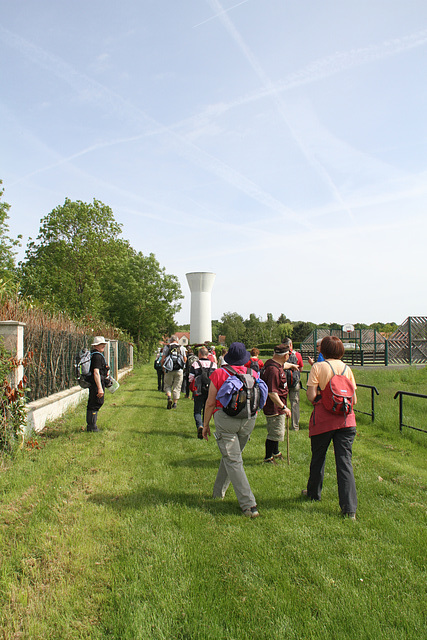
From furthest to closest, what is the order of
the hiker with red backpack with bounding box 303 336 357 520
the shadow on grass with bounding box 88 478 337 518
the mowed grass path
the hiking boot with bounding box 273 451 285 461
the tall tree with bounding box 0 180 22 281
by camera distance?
the tall tree with bounding box 0 180 22 281
the hiking boot with bounding box 273 451 285 461
the shadow on grass with bounding box 88 478 337 518
the hiker with red backpack with bounding box 303 336 357 520
the mowed grass path

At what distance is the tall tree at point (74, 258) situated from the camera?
34.4 metres

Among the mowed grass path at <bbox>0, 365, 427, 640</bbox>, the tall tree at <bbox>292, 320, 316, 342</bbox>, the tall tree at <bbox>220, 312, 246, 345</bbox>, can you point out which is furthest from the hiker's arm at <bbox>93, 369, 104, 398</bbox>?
the tall tree at <bbox>292, 320, 316, 342</bbox>

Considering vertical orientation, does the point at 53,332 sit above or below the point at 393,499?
above

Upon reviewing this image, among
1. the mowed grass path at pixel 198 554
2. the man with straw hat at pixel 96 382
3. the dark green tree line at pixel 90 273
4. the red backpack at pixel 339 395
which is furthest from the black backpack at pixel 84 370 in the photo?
the dark green tree line at pixel 90 273

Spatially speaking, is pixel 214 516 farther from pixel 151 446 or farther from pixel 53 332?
pixel 53 332

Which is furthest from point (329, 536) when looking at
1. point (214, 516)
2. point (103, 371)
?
point (103, 371)

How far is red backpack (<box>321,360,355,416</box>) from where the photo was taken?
4.51 m

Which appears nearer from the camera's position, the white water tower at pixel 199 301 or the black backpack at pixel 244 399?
the black backpack at pixel 244 399

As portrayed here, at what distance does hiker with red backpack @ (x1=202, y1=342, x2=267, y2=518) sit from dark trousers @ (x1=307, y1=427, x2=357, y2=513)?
78 centimetres

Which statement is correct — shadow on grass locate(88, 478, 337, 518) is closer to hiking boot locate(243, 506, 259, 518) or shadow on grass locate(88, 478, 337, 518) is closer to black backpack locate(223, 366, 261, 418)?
hiking boot locate(243, 506, 259, 518)

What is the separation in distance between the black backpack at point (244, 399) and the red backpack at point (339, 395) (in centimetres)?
71

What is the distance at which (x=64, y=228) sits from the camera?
122 feet

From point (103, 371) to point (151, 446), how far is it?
173 centimetres

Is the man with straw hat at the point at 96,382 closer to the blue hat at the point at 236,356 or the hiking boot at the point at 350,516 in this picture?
the blue hat at the point at 236,356
